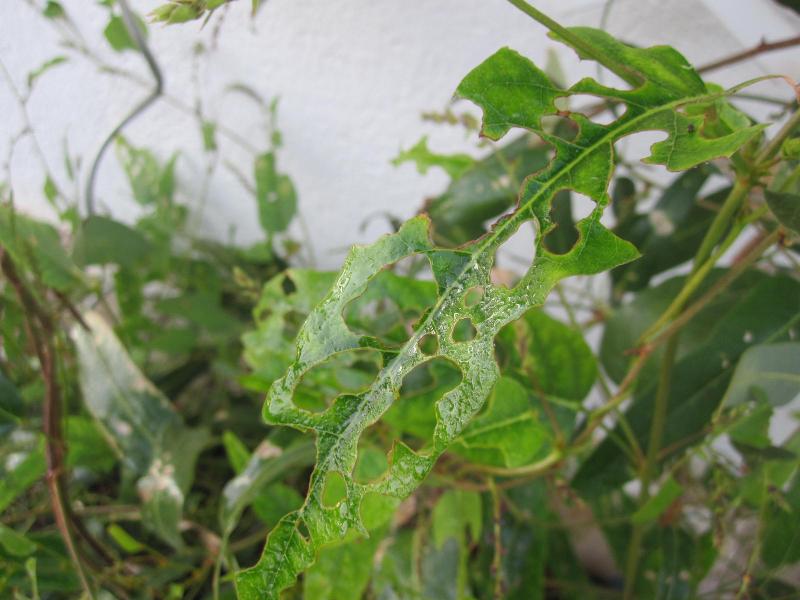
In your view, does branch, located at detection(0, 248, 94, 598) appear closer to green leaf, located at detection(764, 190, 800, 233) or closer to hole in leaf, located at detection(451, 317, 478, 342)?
hole in leaf, located at detection(451, 317, 478, 342)

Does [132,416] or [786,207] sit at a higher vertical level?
[786,207]

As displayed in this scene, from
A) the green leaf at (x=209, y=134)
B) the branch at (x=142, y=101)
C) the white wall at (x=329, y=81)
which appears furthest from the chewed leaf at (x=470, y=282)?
the green leaf at (x=209, y=134)

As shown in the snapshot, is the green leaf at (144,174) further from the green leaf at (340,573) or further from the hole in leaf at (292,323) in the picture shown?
the green leaf at (340,573)

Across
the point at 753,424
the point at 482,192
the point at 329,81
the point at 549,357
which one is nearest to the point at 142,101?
the point at 329,81

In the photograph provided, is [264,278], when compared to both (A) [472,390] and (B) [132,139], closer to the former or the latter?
(B) [132,139]

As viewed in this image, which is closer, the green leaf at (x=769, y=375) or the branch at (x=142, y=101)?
the green leaf at (x=769, y=375)

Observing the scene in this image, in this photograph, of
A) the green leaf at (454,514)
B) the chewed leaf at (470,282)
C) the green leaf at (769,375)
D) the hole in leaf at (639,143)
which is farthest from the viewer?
the hole in leaf at (639,143)

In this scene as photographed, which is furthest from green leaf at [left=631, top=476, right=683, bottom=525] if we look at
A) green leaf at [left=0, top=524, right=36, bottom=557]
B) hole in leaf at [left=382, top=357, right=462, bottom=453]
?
green leaf at [left=0, top=524, right=36, bottom=557]

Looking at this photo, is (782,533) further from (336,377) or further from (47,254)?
(47,254)
